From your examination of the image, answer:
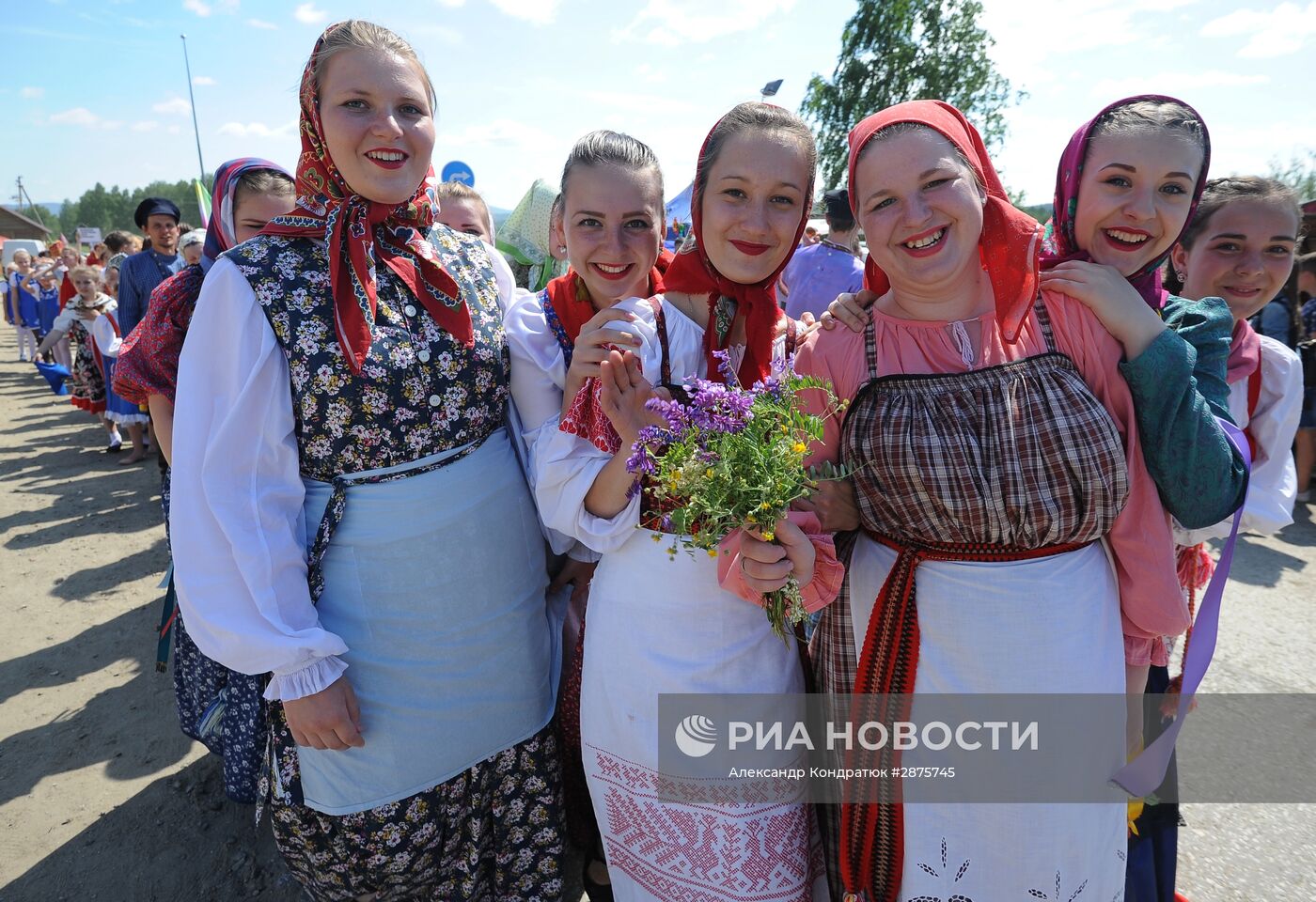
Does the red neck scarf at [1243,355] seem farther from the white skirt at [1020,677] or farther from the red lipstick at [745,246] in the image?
the red lipstick at [745,246]

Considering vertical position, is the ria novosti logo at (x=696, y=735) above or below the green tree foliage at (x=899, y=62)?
below

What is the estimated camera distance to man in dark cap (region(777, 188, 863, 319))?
571 cm

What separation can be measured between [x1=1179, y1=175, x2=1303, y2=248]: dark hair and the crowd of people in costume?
1.78ft

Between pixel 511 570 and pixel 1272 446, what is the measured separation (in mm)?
2323

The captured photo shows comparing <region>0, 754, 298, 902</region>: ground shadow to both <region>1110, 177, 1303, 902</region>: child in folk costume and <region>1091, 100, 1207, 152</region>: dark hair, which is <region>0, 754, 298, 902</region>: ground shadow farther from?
<region>1091, 100, 1207, 152</region>: dark hair

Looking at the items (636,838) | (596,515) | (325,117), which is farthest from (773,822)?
(325,117)

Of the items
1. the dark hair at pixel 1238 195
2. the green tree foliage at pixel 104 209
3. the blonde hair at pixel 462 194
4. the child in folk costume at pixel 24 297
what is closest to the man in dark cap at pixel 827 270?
the blonde hair at pixel 462 194

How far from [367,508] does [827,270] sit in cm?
465

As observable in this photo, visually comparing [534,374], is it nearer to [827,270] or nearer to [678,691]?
[678,691]

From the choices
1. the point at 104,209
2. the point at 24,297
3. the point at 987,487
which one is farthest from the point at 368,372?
the point at 104,209

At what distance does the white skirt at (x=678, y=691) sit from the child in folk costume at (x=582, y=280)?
0.32 meters

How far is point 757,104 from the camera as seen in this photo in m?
1.92

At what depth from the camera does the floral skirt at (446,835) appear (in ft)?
6.53

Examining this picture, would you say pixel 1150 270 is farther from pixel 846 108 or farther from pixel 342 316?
pixel 846 108
